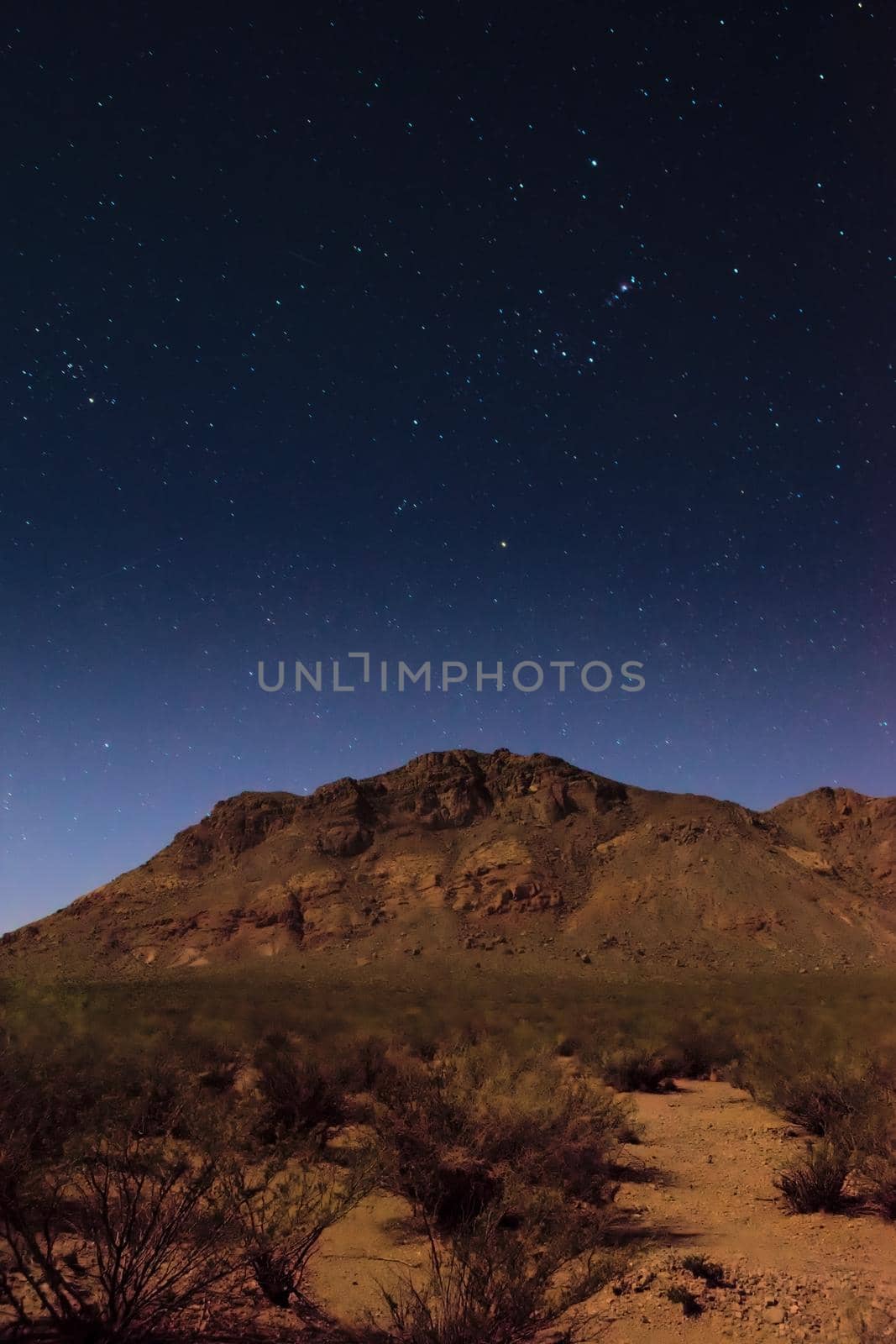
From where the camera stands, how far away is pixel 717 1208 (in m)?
9.46

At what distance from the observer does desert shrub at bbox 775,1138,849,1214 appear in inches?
353

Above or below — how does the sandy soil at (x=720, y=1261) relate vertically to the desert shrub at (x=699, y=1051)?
above

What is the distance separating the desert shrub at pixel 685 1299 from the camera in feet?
21.2

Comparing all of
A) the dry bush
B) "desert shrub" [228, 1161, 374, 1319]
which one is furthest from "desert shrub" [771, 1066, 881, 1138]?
"desert shrub" [228, 1161, 374, 1319]

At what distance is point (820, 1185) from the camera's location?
898 centimetres

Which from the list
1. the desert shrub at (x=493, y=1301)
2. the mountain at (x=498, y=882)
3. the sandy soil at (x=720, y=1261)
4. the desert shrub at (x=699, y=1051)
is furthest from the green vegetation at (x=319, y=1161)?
the mountain at (x=498, y=882)

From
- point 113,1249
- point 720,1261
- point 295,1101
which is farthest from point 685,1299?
point 295,1101

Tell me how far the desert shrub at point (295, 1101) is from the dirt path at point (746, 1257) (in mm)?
5011

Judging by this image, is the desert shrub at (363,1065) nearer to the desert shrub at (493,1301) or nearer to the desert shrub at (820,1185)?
the desert shrub at (820,1185)

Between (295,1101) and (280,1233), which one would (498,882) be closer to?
(295,1101)

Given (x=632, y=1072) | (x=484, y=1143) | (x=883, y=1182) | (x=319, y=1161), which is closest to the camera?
(x=484, y=1143)

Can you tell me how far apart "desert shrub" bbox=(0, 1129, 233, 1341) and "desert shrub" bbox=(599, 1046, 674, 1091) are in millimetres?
14041

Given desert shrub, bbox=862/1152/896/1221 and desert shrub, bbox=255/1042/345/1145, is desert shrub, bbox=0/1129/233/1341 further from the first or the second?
desert shrub, bbox=862/1152/896/1221

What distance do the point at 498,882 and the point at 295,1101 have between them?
81493 millimetres
